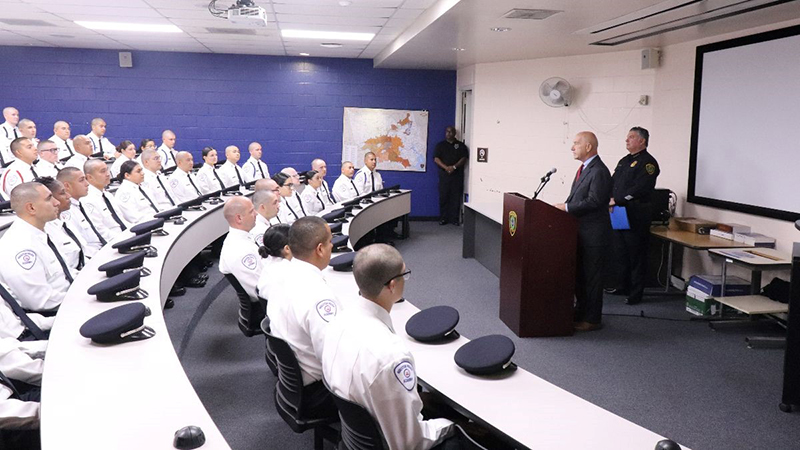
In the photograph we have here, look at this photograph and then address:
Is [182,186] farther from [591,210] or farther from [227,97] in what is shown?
[591,210]

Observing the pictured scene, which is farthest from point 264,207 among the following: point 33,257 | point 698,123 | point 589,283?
point 698,123

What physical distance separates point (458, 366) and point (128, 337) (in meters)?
1.41

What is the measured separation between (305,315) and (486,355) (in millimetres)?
826

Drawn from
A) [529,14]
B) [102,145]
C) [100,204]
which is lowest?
[100,204]

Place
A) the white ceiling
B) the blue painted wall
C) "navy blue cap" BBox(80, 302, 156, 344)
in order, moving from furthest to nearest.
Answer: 1. the blue painted wall
2. the white ceiling
3. "navy blue cap" BBox(80, 302, 156, 344)

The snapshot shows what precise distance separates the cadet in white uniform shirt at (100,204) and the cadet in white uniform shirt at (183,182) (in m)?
2.13

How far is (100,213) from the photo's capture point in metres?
5.50

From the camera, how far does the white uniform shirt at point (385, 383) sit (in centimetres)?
197

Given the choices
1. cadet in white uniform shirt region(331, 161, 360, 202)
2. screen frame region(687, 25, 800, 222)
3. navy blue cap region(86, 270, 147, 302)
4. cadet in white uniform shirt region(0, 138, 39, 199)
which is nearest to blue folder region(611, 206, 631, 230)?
screen frame region(687, 25, 800, 222)

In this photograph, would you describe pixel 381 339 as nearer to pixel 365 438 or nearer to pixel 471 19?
pixel 365 438

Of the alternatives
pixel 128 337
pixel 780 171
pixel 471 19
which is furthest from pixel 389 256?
pixel 780 171

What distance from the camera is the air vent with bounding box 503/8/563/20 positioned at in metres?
5.27

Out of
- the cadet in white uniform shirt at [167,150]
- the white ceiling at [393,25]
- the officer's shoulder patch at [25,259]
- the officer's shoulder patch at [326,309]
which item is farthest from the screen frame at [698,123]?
the cadet in white uniform shirt at [167,150]

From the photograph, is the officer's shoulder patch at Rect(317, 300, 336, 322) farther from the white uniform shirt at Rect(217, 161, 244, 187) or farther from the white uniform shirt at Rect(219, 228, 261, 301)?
the white uniform shirt at Rect(217, 161, 244, 187)
